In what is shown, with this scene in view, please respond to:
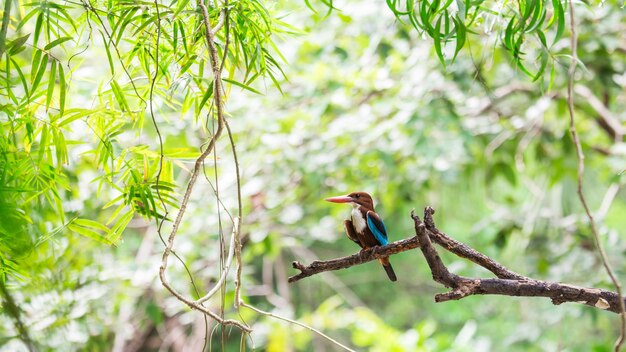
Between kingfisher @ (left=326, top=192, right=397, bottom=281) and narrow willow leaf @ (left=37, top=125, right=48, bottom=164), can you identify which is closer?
narrow willow leaf @ (left=37, top=125, right=48, bottom=164)

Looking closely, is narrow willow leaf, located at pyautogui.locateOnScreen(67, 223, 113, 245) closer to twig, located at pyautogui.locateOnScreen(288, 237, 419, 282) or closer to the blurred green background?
twig, located at pyautogui.locateOnScreen(288, 237, 419, 282)

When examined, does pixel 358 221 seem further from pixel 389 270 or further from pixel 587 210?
pixel 587 210

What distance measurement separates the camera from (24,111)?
56.0 inches

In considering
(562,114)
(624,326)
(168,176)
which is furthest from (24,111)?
(562,114)

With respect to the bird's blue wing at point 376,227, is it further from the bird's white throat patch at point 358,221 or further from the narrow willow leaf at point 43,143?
the narrow willow leaf at point 43,143

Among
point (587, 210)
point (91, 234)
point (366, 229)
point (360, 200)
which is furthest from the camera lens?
point (360, 200)

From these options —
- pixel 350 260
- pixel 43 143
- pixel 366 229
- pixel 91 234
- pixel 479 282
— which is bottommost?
pixel 479 282

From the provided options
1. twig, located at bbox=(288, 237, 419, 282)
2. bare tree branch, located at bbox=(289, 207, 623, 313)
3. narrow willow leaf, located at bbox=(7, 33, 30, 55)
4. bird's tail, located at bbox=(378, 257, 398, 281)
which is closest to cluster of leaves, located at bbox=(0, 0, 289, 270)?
narrow willow leaf, located at bbox=(7, 33, 30, 55)

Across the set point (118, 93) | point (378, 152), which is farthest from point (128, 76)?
point (378, 152)

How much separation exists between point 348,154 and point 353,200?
1591 millimetres

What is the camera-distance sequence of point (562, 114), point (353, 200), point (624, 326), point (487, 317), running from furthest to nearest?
point (487, 317), point (562, 114), point (353, 200), point (624, 326)

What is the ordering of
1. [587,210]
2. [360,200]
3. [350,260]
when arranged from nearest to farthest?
[587,210] → [350,260] → [360,200]

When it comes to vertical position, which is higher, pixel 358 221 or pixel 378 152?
pixel 378 152

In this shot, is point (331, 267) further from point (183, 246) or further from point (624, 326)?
point (183, 246)
